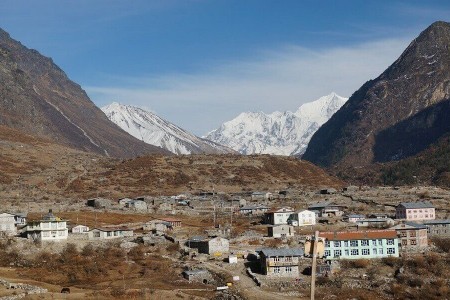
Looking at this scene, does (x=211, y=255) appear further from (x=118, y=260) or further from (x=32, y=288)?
(x=32, y=288)

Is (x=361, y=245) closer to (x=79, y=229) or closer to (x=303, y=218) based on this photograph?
(x=303, y=218)

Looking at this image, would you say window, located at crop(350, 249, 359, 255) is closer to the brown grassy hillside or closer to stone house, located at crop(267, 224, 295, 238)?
stone house, located at crop(267, 224, 295, 238)

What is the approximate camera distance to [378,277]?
280 ft

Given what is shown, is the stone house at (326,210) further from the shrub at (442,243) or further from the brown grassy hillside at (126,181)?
the brown grassy hillside at (126,181)

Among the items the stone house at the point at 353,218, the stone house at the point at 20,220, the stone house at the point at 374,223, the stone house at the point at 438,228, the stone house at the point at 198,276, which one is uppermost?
the stone house at the point at 20,220

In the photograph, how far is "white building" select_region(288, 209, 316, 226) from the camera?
11706cm

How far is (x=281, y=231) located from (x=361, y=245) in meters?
15.9

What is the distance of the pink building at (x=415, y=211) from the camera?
122m

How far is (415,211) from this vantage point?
122 meters

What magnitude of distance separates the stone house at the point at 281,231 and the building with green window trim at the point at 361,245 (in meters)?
12.3

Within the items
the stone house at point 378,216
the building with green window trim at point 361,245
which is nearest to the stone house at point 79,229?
the building with green window trim at point 361,245

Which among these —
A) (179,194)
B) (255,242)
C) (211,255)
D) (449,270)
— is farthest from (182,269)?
(179,194)

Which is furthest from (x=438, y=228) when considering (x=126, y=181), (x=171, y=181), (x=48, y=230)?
(x=126, y=181)

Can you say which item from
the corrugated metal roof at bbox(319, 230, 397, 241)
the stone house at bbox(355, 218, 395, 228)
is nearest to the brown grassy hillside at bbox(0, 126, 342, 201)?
the stone house at bbox(355, 218, 395, 228)
